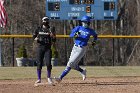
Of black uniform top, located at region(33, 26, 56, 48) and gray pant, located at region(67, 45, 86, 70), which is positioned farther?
gray pant, located at region(67, 45, 86, 70)

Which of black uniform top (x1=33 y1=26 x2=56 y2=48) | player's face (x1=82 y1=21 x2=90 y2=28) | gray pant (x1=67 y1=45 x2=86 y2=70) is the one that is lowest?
gray pant (x1=67 y1=45 x2=86 y2=70)

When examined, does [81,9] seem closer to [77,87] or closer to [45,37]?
[45,37]

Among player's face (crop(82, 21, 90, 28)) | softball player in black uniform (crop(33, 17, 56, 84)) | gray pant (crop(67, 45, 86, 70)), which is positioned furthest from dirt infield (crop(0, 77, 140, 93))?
player's face (crop(82, 21, 90, 28))

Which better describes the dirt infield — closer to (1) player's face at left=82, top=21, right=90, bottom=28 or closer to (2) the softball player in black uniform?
(2) the softball player in black uniform

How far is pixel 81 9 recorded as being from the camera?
1006 inches

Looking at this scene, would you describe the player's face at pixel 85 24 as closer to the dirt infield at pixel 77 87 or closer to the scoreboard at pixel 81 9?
the dirt infield at pixel 77 87

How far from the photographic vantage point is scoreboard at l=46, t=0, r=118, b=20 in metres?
25.5

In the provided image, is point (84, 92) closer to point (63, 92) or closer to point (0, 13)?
point (63, 92)

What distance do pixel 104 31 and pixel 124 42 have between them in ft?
12.3

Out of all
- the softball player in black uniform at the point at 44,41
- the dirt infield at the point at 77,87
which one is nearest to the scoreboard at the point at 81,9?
the dirt infield at the point at 77,87

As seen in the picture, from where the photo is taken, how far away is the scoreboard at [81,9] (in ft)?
83.7

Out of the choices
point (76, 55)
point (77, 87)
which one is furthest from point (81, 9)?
point (77, 87)

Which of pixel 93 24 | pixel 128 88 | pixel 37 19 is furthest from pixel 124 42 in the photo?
pixel 128 88

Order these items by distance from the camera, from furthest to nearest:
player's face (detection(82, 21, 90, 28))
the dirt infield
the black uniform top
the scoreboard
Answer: the scoreboard → player's face (detection(82, 21, 90, 28)) → the black uniform top → the dirt infield
